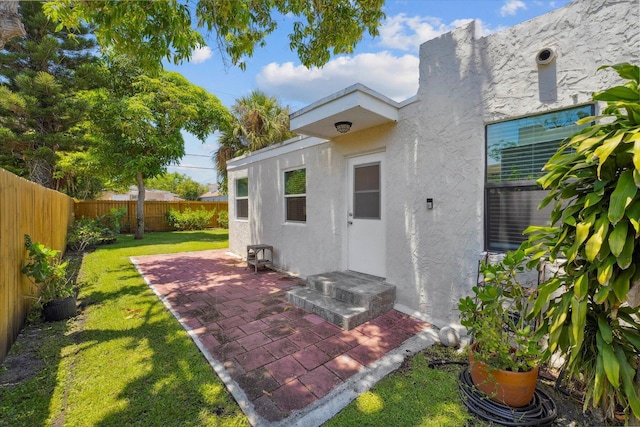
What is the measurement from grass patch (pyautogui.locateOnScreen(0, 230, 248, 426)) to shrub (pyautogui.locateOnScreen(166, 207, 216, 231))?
13780mm

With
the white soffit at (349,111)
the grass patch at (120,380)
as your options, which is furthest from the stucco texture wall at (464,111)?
the grass patch at (120,380)

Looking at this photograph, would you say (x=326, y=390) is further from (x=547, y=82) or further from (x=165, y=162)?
(x=165, y=162)

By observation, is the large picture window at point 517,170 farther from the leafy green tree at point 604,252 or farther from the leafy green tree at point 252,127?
the leafy green tree at point 252,127

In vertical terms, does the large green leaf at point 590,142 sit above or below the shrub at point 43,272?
above

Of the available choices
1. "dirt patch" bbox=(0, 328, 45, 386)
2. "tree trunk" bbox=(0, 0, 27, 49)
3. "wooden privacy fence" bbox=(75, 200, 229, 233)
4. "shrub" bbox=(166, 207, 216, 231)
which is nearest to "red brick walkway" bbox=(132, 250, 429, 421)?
"dirt patch" bbox=(0, 328, 45, 386)

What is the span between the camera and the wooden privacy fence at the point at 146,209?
15.1 meters

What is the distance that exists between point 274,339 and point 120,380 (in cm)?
159

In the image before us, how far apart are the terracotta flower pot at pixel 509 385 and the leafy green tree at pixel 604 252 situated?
0.32 meters

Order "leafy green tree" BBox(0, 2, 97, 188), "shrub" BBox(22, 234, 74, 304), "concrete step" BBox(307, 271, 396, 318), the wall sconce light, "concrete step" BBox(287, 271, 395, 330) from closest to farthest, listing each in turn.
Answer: "shrub" BBox(22, 234, 74, 304) < "concrete step" BBox(287, 271, 395, 330) < "concrete step" BBox(307, 271, 396, 318) < the wall sconce light < "leafy green tree" BBox(0, 2, 97, 188)

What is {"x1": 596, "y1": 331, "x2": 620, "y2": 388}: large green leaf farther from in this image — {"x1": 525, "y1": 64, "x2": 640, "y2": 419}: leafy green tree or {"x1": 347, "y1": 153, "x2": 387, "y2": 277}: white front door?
{"x1": 347, "y1": 153, "x2": 387, "y2": 277}: white front door

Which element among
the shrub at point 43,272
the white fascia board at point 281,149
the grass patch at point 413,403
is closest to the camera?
the grass patch at point 413,403

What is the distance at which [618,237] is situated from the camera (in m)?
1.65

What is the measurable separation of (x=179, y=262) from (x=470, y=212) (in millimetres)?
7825

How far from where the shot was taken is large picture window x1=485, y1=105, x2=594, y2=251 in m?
2.98
